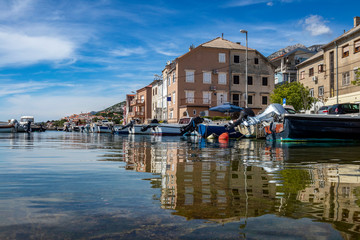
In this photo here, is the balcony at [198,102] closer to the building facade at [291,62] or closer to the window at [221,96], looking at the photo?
the window at [221,96]

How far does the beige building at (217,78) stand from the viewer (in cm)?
4581

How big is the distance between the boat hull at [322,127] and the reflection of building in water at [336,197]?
1080 centimetres

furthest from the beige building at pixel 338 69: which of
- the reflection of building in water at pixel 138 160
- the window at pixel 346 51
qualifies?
the reflection of building in water at pixel 138 160

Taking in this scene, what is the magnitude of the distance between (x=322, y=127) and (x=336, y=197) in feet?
43.0

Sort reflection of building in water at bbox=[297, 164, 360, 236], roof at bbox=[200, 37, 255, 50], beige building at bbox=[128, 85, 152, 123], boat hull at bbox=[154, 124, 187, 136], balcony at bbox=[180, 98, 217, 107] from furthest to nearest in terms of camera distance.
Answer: beige building at bbox=[128, 85, 152, 123]
roof at bbox=[200, 37, 255, 50]
balcony at bbox=[180, 98, 217, 107]
boat hull at bbox=[154, 124, 187, 136]
reflection of building in water at bbox=[297, 164, 360, 236]

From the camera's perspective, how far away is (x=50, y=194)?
349 cm

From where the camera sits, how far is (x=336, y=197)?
3.26 metres

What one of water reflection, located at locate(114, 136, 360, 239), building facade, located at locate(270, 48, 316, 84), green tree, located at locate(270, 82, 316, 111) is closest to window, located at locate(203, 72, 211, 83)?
green tree, located at locate(270, 82, 316, 111)

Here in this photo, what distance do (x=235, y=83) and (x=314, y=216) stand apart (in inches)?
1783

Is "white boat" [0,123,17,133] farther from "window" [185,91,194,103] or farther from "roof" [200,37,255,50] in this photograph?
"roof" [200,37,255,50]

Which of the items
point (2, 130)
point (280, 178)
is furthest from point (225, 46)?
point (280, 178)

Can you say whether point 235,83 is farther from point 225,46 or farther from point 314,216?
point 314,216

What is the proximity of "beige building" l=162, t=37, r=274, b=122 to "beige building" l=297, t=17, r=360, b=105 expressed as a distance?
23.4 feet

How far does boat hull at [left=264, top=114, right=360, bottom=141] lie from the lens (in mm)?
15289
